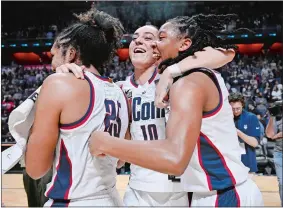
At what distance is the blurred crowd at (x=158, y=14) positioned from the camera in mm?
16359

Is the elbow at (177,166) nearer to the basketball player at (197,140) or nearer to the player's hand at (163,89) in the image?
the basketball player at (197,140)

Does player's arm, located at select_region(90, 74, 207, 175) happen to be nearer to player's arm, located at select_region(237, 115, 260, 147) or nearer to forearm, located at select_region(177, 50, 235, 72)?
forearm, located at select_region(177, 50, 235, 72)

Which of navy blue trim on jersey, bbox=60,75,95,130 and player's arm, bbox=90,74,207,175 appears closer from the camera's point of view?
player's arm, bbox=90,74,207,175

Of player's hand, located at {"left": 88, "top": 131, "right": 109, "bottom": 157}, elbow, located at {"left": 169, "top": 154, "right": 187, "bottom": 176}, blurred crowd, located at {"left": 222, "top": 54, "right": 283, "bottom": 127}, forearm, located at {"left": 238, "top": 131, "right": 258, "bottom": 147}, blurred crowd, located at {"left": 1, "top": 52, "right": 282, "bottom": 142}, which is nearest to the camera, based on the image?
elbow, located at {"left": 169, "top": 154, "right": 187, "bottom": 176}

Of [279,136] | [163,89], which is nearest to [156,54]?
[163,89]

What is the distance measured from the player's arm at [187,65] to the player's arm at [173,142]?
14cm

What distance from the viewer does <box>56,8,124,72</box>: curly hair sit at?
187 cm

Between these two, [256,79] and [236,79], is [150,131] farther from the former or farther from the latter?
[256,79]

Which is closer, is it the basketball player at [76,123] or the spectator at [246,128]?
the basketball player at [76,123]

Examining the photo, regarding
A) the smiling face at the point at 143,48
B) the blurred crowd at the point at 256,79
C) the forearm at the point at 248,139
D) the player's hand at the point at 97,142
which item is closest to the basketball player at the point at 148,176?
the smiling face at the point at 143,48

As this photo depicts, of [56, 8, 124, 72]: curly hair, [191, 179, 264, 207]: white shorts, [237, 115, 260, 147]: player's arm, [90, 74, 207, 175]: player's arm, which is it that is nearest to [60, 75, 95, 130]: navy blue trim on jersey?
[90, 74, 207, 175]: player's arm

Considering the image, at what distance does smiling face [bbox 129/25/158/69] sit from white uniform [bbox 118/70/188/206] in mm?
351

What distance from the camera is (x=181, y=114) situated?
1.53 metres

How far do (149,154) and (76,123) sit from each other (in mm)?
401
